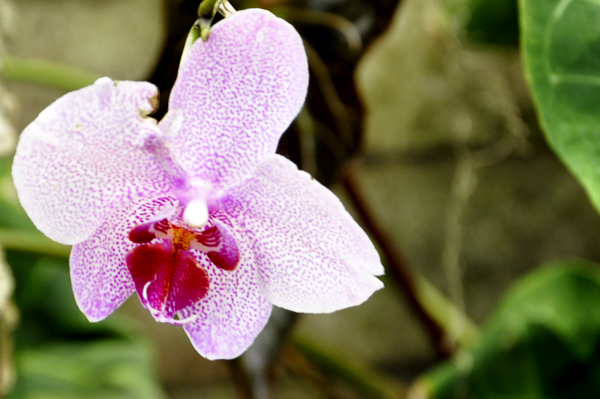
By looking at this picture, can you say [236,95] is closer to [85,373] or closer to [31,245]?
[31,245]

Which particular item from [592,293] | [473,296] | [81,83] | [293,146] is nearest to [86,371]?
[81,83]

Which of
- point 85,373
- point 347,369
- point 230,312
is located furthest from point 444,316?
point 230,312

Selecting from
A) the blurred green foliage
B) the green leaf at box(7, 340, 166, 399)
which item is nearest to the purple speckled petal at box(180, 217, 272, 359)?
the green leaf at box(7, 340, 166, 399)

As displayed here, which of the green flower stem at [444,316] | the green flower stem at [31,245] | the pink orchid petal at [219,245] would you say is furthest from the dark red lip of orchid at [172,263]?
the green flower stem at [444,316]

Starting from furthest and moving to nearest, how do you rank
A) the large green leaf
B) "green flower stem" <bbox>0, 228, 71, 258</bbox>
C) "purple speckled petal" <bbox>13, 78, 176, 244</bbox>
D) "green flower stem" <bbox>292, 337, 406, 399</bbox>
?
"green flower stem" <bbox>292, 337, 406, 399</bbox> → "green flower stem" <bbox>0, 228, 71, 258</bbox> → the large green leaf → "purple speckled petal" <bbox>13, 78, 176, 244</bbox>

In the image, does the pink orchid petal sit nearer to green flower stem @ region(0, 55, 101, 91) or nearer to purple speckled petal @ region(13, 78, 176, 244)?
purple speckled petal @ region(13, 78, 176, 244)

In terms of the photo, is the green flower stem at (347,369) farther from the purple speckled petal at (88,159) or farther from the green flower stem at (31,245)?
the purple speckled petal at (88,159)

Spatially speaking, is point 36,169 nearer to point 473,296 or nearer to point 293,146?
point 293,146
